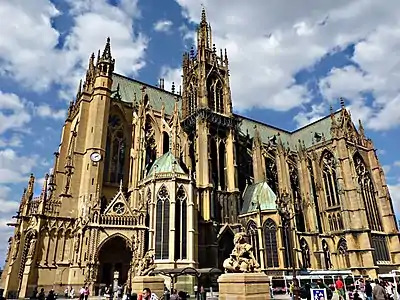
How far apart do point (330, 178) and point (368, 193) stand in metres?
5.68

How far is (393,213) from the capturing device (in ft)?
160

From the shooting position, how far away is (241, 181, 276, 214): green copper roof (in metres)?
35.2

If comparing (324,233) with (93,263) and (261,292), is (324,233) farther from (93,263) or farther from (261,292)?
(261,292)

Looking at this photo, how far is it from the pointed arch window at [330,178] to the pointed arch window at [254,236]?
1975 cm

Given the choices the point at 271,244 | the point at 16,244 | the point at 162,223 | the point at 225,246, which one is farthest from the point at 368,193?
the point at 16,244

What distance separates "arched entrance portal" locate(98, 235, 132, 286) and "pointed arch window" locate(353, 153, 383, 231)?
34259 millimetres

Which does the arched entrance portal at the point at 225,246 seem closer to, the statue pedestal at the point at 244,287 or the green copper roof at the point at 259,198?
the green copper roof at the point at 259,198

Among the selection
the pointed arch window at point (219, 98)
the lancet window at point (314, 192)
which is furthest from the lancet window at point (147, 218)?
the lancet window at point (314, 192)

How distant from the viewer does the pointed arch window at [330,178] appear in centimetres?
4906

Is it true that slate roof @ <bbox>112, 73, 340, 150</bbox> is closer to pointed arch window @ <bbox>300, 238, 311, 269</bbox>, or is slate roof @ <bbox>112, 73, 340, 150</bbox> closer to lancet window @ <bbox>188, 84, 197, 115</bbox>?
lancet window @ <bbox>188, 84, 197, 115</bbox>

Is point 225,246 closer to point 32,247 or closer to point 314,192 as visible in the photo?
point 32,247

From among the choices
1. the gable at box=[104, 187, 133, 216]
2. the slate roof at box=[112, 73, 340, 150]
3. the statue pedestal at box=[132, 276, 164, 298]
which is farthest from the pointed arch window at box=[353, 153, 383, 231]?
the statue pedestal at box=[132, 276, 164, 298]

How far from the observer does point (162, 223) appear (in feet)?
92.6

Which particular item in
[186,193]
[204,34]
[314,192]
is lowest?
[186,193]
